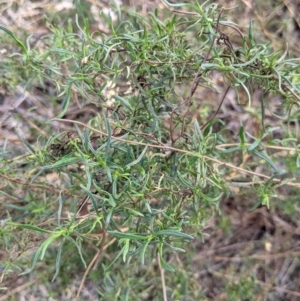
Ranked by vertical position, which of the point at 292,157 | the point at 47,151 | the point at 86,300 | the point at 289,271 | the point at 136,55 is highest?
the point at 136,55

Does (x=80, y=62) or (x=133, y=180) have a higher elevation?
(x=80, y=62)

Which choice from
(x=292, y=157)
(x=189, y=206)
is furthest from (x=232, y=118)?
(x=189, y=206)

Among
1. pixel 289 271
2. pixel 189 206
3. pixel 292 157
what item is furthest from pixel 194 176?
pixel 289 271

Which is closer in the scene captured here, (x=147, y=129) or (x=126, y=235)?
(x=126, y=235)

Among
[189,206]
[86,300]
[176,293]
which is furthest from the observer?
[86,300]

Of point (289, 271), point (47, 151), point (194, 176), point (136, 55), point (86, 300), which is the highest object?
point (136, 55)

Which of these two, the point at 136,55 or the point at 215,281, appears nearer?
the point at 136,55

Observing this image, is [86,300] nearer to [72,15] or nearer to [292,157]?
[292,157]

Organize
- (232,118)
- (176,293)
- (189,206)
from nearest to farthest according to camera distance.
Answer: (189,206) → (176,293) → (232,118)

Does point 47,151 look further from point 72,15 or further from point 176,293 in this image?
point 72,15
